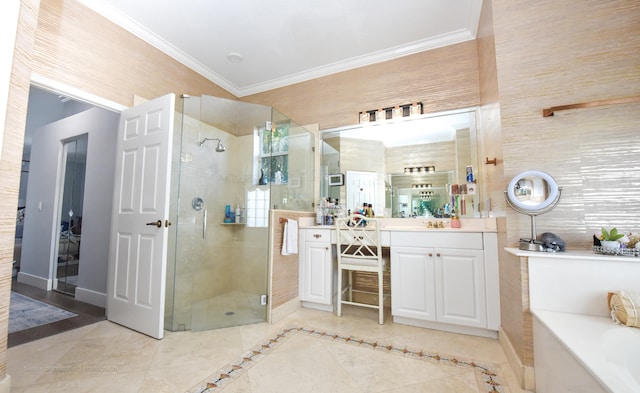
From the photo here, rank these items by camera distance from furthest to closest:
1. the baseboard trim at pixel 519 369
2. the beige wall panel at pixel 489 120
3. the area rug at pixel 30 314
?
the area rug at pixel 30 314
the beige wall panel at pixel 489 120
the baseboard trim at pixel 519 369

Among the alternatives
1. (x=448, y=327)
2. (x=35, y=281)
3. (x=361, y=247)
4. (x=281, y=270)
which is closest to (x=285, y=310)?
(x=281, y=270)

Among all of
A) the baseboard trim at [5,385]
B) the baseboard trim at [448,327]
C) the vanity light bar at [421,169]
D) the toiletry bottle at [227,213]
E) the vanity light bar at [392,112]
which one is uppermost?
the vanity light bar at [392,112]

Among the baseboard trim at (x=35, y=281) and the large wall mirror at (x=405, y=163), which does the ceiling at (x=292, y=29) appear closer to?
Result: the large wall mirror at (x=405, y=163)

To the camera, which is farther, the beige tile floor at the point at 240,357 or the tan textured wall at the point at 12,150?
the beige tile floor at the point at 240,357

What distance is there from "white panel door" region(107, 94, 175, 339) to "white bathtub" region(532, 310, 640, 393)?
2.45 m

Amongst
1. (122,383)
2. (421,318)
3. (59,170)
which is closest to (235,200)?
(122,383)

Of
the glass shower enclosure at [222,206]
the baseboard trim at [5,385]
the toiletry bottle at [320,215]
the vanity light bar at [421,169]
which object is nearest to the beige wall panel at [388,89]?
the vanity light bar at [421,169]

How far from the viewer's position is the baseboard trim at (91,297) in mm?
2735

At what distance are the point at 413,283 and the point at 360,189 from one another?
3.94 feet

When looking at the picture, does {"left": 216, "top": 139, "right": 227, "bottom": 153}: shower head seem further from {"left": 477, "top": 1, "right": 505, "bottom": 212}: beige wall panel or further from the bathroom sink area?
{"left": 477, "top": 1, "right": 505, "bottom": 212}: beige wall panel

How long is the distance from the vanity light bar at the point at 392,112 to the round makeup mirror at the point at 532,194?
141cm

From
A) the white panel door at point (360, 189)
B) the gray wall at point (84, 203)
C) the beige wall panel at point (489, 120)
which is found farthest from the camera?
the white panel door at point (360, 189)

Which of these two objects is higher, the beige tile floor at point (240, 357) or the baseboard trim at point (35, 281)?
the baseboard trim at point (35, 281)

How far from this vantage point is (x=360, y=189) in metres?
3.06
